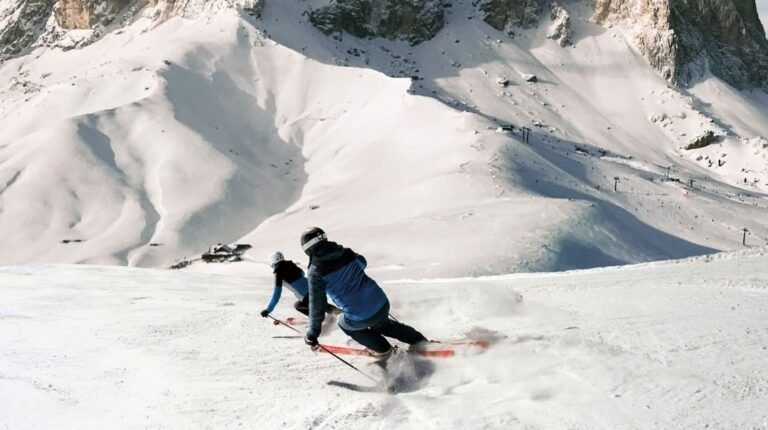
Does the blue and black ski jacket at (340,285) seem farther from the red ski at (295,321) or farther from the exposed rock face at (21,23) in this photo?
the exposed rock face at (21,23)

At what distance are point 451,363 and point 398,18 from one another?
3403 inches

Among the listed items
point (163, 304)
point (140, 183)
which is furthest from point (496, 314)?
point (140, 183)

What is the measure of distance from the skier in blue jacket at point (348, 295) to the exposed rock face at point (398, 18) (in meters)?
80.6

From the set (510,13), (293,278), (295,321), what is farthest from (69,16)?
(295,321)

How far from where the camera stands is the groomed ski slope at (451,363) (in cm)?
516

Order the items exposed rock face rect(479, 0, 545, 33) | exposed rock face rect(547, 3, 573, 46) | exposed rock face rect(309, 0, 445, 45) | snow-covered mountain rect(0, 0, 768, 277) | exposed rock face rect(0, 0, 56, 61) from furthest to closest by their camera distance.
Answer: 1. exposed rock face rect(0, 0, 56, 61)
2. exposed rock face rect(479, 0, 545, 33)
3. exposed rock face rect(547, 3, 573, 46)
4. exposed rock face rect(309, 0, 445, 45)
5. snow-covered mountain rect(0, 0, 768, 277)

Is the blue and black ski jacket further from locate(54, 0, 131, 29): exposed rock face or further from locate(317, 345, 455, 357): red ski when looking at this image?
locate(54, 0, 131, 29): exposed rock face

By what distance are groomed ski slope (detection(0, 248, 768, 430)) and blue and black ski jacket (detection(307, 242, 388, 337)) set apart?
2.17ft

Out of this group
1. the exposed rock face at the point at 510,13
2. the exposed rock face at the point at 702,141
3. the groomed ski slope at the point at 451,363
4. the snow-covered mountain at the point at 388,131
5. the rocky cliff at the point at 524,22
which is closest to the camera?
the groomed ski slope at the point at 451,363

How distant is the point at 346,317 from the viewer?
265 inches

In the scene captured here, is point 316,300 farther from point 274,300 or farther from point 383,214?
point 383,214

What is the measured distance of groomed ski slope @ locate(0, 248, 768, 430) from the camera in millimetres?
5156

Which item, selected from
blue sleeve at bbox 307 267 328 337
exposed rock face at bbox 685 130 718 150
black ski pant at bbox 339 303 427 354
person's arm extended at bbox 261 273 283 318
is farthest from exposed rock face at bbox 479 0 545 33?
blue sleeve at bbox 307 267 328 337

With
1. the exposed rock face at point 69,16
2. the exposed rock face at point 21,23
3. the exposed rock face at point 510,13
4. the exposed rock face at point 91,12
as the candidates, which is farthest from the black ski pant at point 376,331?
the exposed rock face at point 21,23
